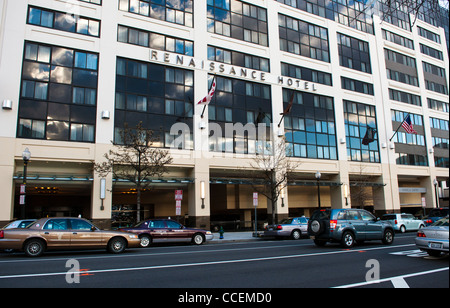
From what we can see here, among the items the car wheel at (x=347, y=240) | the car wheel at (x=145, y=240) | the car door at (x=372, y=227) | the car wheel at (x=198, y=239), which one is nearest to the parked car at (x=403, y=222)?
the car door at (x=372, y=227)

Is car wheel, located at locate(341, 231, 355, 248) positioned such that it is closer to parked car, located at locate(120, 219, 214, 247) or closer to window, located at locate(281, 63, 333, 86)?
parked car, located at locate(120, 219, 214, 247)

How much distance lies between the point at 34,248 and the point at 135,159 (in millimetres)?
11408

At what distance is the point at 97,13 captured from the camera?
25.0 metres

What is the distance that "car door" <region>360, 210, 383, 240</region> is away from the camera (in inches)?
586

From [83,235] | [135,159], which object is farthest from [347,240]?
[135,159]

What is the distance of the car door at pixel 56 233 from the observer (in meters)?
12.8

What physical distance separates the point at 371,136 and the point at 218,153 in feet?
58.9

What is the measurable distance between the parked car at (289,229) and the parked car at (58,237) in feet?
34.7

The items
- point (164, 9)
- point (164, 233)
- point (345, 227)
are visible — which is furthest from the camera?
point (164, 9)

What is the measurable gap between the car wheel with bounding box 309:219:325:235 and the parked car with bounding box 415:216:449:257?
4060 mm

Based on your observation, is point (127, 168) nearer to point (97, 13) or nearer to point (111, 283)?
point (97, 13)

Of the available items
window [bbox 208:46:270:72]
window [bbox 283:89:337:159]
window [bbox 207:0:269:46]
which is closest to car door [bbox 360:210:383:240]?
window [bbox 283:89:337:159]

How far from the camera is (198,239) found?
19.2 m

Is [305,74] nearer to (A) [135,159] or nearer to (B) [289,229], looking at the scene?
(B) [289,229]
